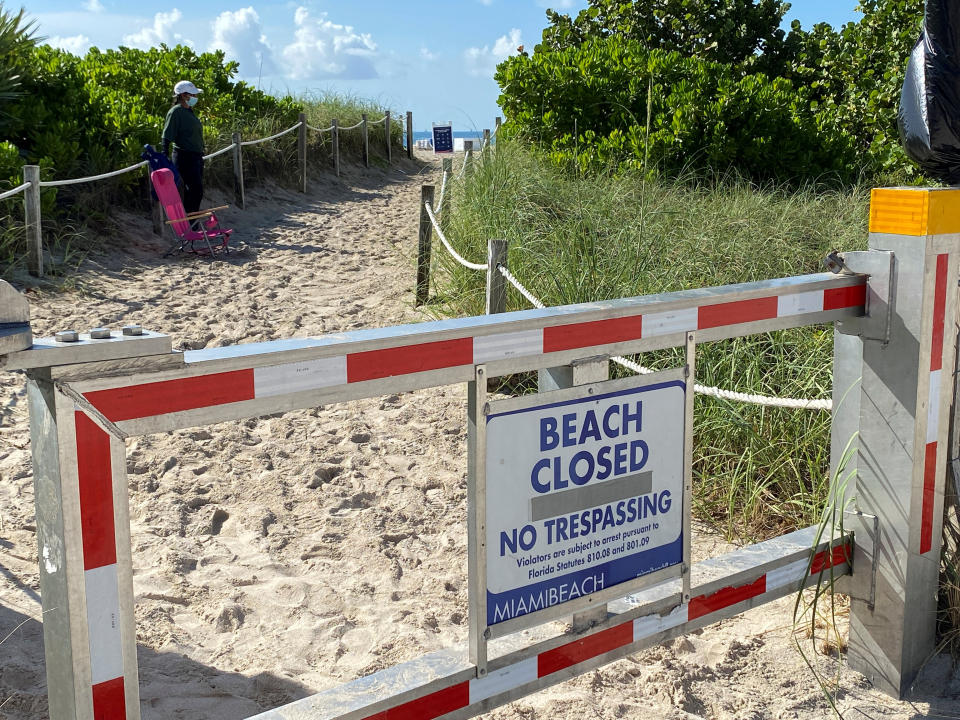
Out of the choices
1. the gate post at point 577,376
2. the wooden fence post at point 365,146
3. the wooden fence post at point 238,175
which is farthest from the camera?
the wooden fence post at point 365,146

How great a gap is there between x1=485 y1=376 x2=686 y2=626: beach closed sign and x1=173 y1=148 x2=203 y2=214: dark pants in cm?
1094

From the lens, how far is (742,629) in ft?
11.6

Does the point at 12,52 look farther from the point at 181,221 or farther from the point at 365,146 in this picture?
the point at 365,146

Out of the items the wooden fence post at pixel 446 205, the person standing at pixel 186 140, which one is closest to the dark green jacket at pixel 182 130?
the person standing at pixel 186 140

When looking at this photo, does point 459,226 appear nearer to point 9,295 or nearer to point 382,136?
point 9,295

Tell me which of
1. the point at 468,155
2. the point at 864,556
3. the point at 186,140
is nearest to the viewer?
the point at 864,556

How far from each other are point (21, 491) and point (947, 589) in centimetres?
408

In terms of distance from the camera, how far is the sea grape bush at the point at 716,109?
12.0m

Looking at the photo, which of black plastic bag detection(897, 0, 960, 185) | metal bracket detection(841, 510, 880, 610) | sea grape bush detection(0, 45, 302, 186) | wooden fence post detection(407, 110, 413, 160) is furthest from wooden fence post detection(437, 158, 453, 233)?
Answer: wooden fence post detection(407, 110, 413, 160)

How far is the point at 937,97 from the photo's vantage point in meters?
3.39

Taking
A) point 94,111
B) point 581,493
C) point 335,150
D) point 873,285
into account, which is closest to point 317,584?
point 581,493

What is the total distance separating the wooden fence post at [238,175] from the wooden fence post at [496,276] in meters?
8.85

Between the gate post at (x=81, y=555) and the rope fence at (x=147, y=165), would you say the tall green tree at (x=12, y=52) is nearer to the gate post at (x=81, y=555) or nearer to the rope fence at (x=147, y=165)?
the rope fence at (x=147, y=165)

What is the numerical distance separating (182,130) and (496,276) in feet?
24.5
